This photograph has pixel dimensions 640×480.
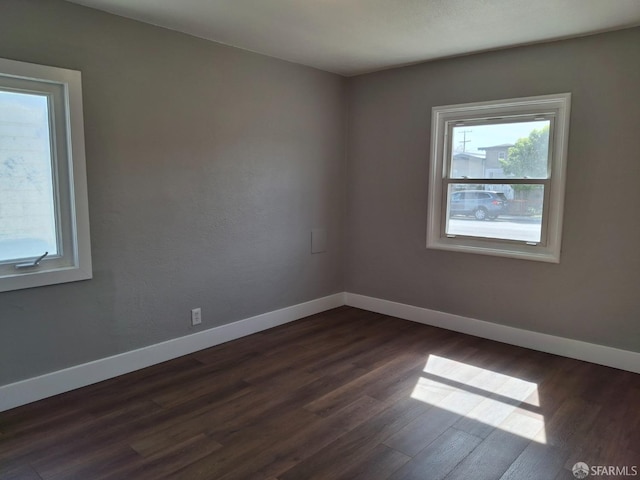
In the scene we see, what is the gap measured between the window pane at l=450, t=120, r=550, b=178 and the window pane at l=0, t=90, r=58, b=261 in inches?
128

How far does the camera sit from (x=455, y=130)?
402cm

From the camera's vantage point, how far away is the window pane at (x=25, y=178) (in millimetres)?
2571

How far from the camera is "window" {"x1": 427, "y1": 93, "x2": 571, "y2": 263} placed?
3.47m

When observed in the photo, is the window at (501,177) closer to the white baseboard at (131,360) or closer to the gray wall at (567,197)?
the gray wall at (567,197)

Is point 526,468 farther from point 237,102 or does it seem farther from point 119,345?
point 237,102

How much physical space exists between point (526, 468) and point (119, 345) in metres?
2.65

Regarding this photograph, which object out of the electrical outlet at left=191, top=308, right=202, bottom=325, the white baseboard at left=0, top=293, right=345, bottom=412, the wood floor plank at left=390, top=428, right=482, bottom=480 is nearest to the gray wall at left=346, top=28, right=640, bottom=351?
the white baseboard at left=0, top=293, right=345, bottom=412

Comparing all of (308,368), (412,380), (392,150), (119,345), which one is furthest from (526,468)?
(392,150)

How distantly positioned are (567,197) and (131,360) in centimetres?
352

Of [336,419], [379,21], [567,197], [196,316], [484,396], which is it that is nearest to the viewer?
[336,419]

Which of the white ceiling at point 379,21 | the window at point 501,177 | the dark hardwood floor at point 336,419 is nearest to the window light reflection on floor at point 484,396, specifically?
the dark hardwood floor at point 336,419

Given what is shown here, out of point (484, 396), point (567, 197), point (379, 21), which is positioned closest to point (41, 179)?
point (379, 21)

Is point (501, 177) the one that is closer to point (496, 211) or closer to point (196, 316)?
point (496, 211)

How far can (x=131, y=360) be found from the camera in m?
3.16
